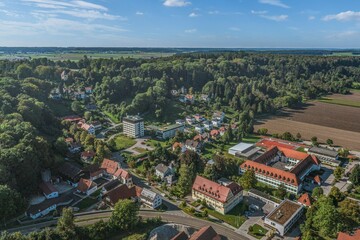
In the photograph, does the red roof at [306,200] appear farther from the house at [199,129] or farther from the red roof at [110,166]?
the house at [199,129]

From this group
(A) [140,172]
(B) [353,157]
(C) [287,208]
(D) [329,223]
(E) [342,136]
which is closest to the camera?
(D) [329,223]

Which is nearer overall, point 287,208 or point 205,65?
point 287,208

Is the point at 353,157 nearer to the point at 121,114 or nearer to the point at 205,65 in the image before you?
the point at 121,114

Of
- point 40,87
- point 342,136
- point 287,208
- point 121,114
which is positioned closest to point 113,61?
point 40,87

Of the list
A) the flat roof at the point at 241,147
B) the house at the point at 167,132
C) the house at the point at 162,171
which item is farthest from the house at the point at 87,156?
the flat roof at the point at 241,147

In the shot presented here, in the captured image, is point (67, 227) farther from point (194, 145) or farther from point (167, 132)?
point (167, 132)

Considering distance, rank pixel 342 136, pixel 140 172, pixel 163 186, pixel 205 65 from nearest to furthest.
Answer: pixel 163 186 < pixel 140 172 < pixel 342 136 < pixel 205 65

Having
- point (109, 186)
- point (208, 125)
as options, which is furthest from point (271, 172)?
point (208, 125)
